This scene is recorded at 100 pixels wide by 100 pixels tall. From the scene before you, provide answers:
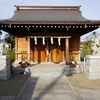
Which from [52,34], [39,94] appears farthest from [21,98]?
[52,34]

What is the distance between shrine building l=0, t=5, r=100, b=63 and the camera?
12.6 metres

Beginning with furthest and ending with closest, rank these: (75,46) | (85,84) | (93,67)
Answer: (75,46), (93,67), (85,84)

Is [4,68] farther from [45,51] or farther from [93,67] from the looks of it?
[45,51]

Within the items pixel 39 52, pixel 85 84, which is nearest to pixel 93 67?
pixel 85 84

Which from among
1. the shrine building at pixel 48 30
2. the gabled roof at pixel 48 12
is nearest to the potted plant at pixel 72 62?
the shrine building at pixel 48 30

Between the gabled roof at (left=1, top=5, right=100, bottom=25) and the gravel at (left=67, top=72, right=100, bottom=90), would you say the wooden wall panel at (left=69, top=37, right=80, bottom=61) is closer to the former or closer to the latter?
the gabled roof at (left=1, top=5, right=100, bottom=25)

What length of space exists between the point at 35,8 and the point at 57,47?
500cm

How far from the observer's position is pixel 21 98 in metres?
5.88

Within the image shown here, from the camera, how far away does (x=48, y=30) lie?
1445 centimetres

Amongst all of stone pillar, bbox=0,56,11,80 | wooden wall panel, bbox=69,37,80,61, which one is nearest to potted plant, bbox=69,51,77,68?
wooden wall panel, bbox=69,37,80,61

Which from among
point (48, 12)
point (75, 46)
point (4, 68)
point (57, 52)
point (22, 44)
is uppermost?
point (48, 12)

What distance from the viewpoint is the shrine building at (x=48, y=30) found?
41.5 ft

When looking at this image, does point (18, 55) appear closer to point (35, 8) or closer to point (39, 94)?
point (35, 8)

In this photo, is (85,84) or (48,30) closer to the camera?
(85,84)
